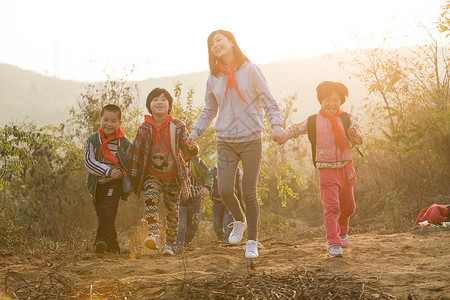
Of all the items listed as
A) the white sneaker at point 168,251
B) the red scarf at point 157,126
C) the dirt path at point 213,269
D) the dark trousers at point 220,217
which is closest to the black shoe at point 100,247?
the dirt path at point 213,269

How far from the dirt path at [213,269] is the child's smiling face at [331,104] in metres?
1.55

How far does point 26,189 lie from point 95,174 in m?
6.75

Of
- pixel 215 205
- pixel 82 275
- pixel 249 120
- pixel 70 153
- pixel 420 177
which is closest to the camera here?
pixel 82 275

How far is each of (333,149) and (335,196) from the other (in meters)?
0.50

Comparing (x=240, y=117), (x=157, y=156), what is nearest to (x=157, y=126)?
(x=157, y=156)

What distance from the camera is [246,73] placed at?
14.9 feet

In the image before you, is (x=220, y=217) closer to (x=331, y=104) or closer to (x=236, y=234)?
(x=236, y=234)

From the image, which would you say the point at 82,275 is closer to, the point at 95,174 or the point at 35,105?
the point at 95,174

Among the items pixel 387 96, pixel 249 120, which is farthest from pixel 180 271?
pixel 387 96

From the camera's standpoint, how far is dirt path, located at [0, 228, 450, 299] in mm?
2824

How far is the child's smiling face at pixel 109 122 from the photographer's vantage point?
5.10 meters

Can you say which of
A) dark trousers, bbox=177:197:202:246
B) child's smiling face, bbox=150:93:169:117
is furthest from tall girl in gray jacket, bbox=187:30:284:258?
dark trousers, bbox=177:197:202:246

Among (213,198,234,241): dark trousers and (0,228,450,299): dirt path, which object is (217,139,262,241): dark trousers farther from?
(213,198,234,241): dark trousers

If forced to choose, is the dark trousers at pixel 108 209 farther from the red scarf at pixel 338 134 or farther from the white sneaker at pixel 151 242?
the red scarf at pixel 338 134
